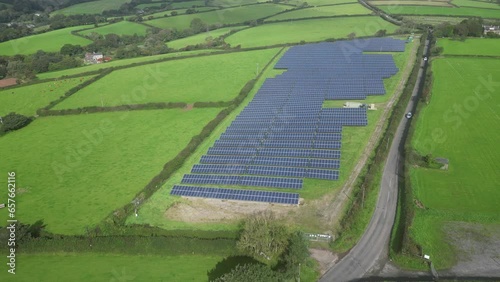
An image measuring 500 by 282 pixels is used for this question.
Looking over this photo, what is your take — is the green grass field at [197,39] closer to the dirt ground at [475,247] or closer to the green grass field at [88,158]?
the green grass field at [88,158]

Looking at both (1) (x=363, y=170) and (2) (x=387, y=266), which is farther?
(1) (x=363, y=170)

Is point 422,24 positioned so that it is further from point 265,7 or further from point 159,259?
point 159,259

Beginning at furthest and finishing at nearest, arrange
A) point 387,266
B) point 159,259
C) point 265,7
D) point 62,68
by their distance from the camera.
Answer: point 265,7, point 62,68, point 159,259, point 387,266

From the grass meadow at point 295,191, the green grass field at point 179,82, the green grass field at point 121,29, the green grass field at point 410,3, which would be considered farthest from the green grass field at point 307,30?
the grass meadow at point 295,191

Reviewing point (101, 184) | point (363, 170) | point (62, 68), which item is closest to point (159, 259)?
point (101, 184)

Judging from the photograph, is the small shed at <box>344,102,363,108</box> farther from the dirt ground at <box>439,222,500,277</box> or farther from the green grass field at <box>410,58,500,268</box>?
the dirt ground at <box>439,222,500,277</box>

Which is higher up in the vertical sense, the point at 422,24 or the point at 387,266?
the point at 422,24
